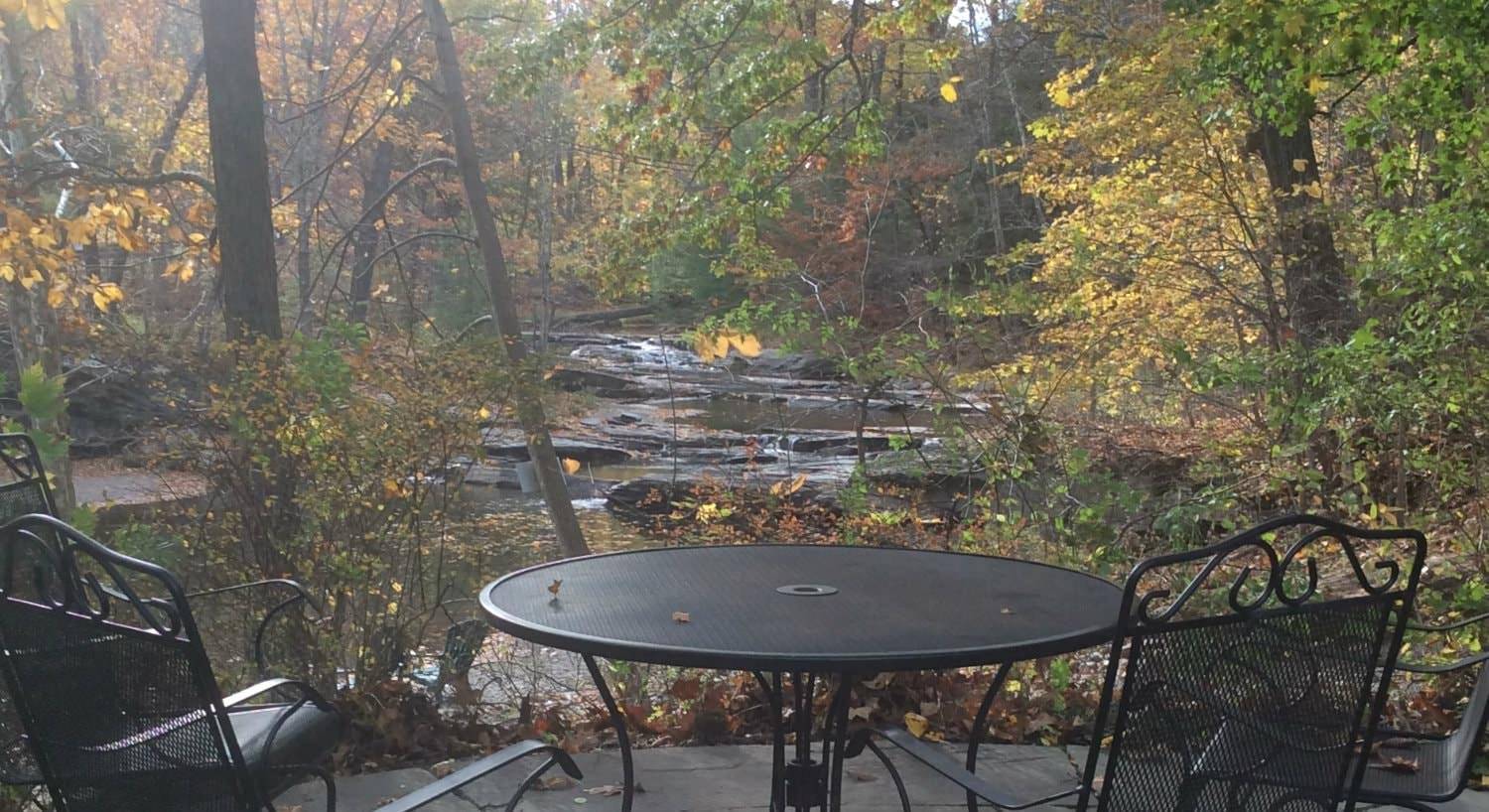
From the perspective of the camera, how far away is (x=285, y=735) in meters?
2.42

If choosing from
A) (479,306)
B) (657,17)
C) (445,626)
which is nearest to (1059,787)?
(445,626)

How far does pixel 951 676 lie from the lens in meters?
3.96

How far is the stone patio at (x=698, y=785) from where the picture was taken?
10.2 feet

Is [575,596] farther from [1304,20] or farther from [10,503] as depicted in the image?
[1304,20]

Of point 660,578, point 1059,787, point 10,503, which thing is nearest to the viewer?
point 660,578

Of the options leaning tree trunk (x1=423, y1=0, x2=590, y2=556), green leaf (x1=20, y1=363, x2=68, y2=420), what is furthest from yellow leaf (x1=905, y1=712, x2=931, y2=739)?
leaning tree trunk (x1=423, y1=0, x2=590, y2=556)

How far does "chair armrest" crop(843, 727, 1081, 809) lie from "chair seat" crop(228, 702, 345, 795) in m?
1.07

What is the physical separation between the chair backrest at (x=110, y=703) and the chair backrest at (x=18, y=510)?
287 mm

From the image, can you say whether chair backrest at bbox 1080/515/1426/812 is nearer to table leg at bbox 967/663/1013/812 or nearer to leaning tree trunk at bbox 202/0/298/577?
table leg at bbox 967/663/1013/812

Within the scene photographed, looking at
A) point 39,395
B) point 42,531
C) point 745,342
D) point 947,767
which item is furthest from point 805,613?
point 745,342

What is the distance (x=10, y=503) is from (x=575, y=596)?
1.55 meters

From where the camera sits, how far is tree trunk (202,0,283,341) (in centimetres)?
609

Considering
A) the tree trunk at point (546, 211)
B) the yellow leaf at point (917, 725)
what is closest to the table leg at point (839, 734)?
the yellow leaf at point (917, 725)

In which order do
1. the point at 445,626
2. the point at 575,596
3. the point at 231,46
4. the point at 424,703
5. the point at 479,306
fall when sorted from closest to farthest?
the point at 575,596 < the point at 424,703 < the point at 445,626 < the point at 231,46 < the point at 479,306
